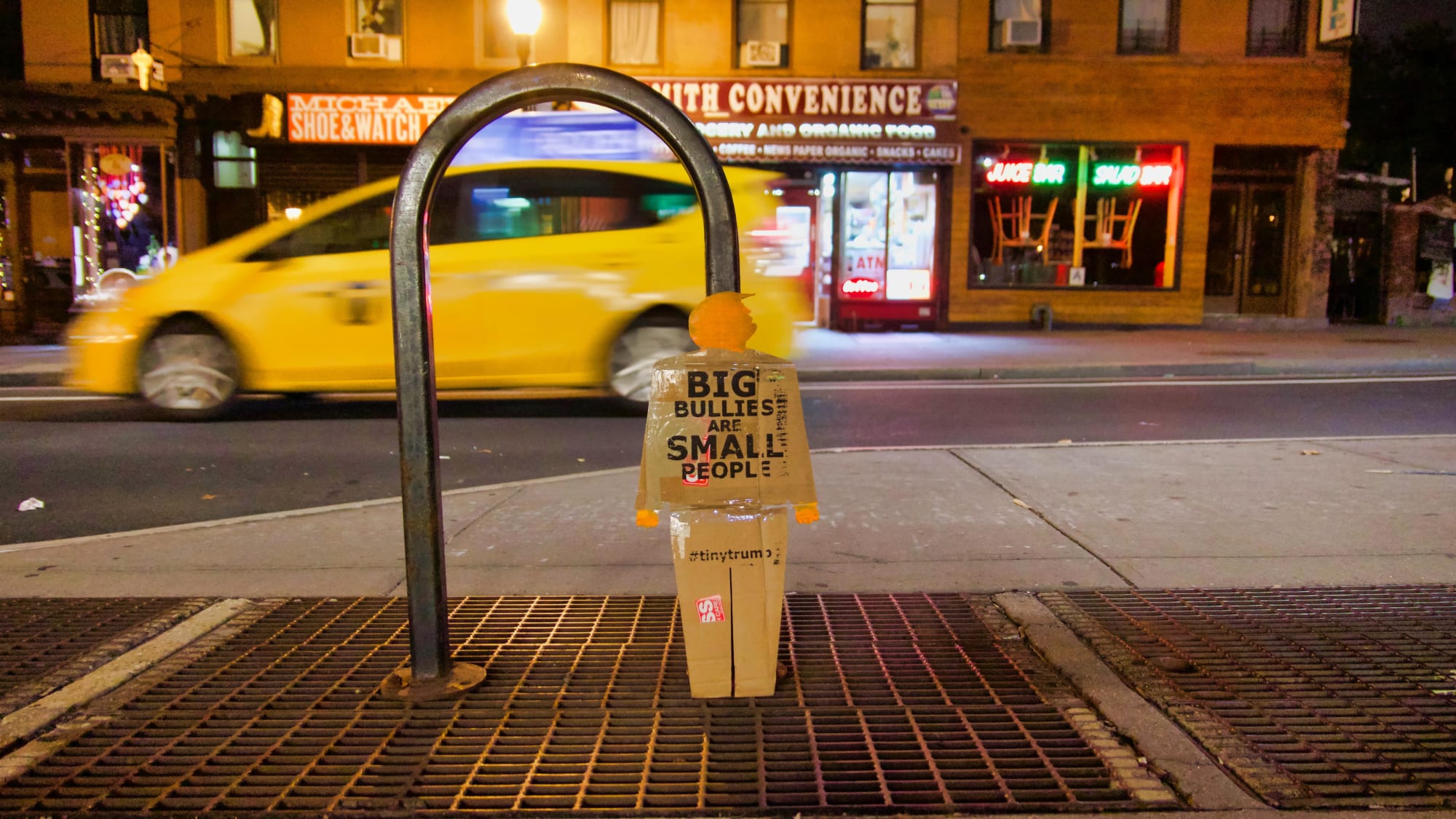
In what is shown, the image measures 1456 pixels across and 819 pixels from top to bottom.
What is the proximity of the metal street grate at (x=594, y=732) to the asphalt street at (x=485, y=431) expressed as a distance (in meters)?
2.88

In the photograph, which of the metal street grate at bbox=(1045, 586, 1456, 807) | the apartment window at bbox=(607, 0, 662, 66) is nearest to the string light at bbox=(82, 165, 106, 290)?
the apartment window at bbox=(607, 0, 662, 66)

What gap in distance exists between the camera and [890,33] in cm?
1814

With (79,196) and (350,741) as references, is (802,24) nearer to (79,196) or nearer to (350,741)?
(79,196)

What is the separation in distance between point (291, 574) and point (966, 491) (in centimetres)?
400

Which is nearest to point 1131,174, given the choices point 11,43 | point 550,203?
point 550,203

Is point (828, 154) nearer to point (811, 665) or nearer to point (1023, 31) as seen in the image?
point (1023, 31)

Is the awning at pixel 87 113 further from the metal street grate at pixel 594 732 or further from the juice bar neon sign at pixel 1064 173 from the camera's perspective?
the metal street grate at pixel 594 732

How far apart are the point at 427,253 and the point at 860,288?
1542 centimetres

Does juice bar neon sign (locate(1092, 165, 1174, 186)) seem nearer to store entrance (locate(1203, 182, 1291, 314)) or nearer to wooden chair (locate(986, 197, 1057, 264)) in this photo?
wooden chair (locate(986, 197, 1057, 264))

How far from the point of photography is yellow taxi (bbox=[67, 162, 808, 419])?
8867 millimetres

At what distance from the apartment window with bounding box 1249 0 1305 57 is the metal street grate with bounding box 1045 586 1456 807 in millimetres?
16632

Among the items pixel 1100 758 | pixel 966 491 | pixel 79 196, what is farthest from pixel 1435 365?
pixel 79 196

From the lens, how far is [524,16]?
38.8 feet

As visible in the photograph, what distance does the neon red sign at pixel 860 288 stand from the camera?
18.2m
